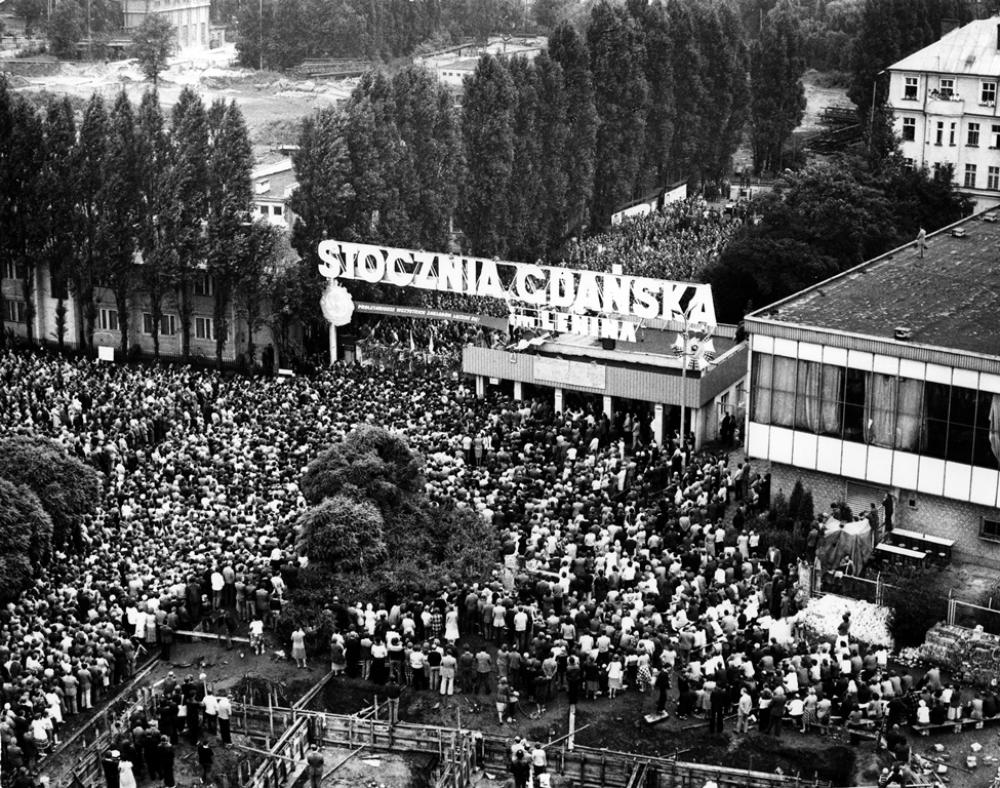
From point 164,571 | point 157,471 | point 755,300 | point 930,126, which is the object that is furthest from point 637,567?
point 930,126

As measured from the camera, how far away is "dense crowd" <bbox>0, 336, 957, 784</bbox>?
4500 centimetres

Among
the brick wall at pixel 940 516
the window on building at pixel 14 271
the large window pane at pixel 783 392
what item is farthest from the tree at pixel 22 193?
the brick wall at pixel 940 516

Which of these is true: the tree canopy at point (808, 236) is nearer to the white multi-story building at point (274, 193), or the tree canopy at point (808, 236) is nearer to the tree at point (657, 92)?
the white multi-story building at point (274, 193)

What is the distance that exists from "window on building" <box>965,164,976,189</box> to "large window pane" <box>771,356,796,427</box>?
143ft

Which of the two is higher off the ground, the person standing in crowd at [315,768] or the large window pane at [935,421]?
the large window pane at [935,421]

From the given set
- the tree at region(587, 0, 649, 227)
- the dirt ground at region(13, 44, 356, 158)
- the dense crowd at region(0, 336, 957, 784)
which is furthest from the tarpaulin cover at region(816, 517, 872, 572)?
the dirt ground at region(13, 44, 356, 158)

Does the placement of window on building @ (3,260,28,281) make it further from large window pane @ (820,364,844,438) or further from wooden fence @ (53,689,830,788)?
wooden fence @ (53,689,830,788)

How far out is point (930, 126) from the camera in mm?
96938

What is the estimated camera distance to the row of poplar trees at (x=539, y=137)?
260 ft

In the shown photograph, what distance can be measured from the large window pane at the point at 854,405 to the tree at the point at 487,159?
3601 cm

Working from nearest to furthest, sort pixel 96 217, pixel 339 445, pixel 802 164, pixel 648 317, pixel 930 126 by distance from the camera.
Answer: pixel 339 445 < pixel 648 317 < pixel 96 217 < pixel 930 126 < pixel 802 164

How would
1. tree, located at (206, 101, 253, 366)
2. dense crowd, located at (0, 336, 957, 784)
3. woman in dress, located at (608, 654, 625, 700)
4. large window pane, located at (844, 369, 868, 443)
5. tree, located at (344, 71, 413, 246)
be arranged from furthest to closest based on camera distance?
tree, located at (344, 71, 413, 246) < tree, located at (206, 101, 253, 366) < large window pane, located at (844, 369, 868, 443) < woman in dress, located at (608, 654, 625, 700) < dense crowd, located at (0, 336, 957, 784)

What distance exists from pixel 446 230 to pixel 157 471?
3000cm

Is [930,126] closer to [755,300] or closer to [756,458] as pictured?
[755,300]
